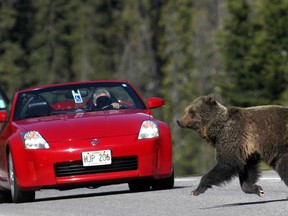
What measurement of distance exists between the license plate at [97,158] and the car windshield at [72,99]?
1205mm

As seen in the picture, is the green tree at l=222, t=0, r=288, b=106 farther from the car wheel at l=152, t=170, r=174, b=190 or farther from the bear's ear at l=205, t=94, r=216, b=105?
the bear's ear at l=205, t=94, r=216, b=105

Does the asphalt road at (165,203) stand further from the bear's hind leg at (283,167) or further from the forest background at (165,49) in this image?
the forest background at (165,49)

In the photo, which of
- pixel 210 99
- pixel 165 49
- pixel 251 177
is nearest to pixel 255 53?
pixel 165 49

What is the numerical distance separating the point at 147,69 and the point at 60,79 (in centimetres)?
1088

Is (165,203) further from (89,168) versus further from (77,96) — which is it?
(77,96)

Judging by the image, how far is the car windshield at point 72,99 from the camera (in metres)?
15.1

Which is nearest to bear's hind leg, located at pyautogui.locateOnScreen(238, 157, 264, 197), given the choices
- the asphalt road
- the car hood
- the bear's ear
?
the asphalt road

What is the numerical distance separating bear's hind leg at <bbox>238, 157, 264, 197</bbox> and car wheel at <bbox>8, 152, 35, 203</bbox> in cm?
288

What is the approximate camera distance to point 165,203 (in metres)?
12.8

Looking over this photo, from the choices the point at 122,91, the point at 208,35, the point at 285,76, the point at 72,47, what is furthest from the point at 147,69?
the point at 122,91

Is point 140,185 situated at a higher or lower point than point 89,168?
lower

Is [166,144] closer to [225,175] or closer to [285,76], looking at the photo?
[225,175]

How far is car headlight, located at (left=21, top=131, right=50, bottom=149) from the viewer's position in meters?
14.0

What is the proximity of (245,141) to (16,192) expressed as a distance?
10.5 ft
